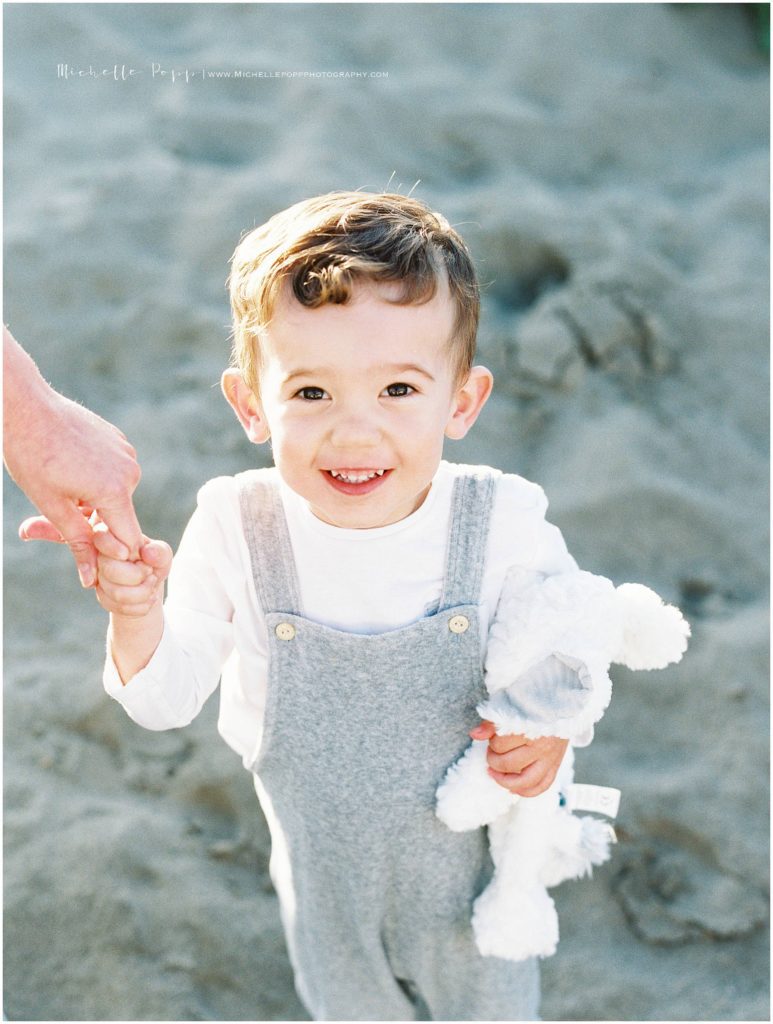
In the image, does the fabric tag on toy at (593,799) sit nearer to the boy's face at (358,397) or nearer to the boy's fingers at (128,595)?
the boy's face at (358,397)

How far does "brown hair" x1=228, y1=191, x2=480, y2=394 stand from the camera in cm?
118

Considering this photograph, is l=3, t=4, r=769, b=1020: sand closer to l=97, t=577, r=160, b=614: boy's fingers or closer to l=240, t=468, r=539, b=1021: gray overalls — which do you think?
l=240, t=468, r=539, b=1021: gray overalls

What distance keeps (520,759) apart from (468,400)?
1.45ft

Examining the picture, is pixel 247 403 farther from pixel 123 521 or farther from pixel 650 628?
pixel 650 628

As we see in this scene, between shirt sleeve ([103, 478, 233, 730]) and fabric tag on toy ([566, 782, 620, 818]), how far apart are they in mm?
504

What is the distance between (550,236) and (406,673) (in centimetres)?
141

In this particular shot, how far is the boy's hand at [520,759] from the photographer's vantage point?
4.31 ft

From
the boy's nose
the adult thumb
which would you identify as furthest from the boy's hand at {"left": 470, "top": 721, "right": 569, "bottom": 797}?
the adult thumb

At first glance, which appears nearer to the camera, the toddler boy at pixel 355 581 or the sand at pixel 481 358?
the toddler boy at pixel 355 581

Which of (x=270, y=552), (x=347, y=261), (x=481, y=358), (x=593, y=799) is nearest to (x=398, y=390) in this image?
(x=347, y=261)

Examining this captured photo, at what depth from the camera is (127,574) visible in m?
1.16

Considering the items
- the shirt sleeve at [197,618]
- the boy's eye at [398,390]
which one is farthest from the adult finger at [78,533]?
the boy's eye at [398,390]

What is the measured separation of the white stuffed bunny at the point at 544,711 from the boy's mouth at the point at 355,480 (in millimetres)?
234

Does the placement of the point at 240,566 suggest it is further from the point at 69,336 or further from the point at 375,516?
the point at 69,336
